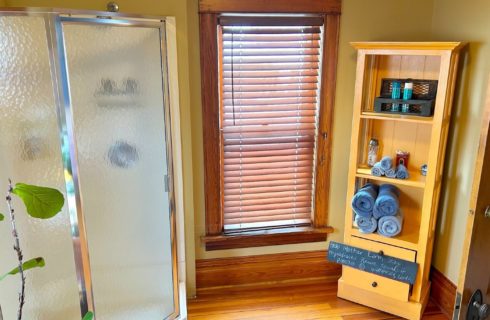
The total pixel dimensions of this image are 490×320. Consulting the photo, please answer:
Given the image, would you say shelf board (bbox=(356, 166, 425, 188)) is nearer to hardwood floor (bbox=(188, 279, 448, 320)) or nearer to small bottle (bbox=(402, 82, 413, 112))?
small bottle (bbox=(402, 82, 413, 112))

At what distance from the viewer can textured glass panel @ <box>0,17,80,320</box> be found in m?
1.49

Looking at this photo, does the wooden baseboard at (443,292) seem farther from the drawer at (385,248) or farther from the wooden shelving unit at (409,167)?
the drawer at (385,248)

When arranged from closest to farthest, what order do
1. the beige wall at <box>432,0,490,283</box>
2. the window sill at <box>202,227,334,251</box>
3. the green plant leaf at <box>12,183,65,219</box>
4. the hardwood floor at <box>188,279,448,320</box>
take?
1. the green plant leaf at <box>12,183,65,219</box>
2. the beige wall at <box>432,0,490,283</box>
3. the hardwood floor at <box>188,279,448,320</box>
4. the window sill at <box>202,227,334,251</box>

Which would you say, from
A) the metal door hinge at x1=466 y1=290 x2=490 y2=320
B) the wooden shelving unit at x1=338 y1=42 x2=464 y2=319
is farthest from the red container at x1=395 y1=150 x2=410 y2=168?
the metal door hinge at x1=466 y1=290 x2=490 y2=320

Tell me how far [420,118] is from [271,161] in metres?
0.83

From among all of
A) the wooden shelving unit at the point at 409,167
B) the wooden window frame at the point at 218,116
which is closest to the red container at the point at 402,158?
the wooden shelving unit at the point at 409,167

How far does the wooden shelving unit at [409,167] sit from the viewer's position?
6.84 feet

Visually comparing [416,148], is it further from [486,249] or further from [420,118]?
[486,249]

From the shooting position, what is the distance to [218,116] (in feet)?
7.49

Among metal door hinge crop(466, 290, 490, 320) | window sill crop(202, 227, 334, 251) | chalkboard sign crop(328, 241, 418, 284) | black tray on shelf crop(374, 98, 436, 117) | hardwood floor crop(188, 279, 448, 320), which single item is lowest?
hardwood floor crop(188, 279, 448, 320)

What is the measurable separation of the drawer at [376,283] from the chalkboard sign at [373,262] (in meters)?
0.04

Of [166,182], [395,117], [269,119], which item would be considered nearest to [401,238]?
[395,117]

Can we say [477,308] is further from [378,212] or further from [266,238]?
[266,238]

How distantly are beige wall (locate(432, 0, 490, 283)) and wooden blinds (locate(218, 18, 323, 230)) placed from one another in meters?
0.69
